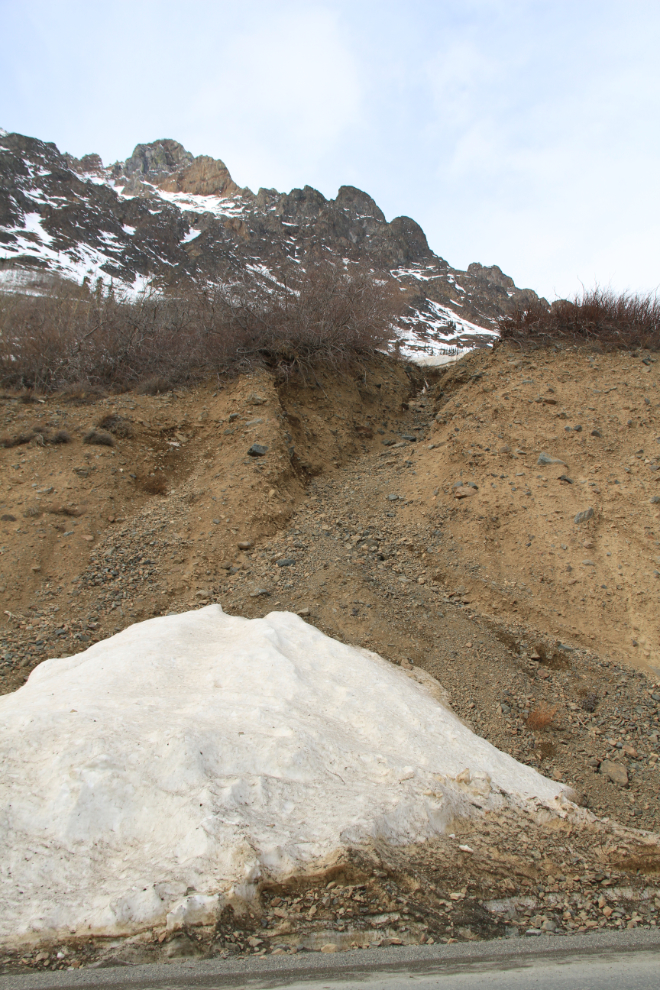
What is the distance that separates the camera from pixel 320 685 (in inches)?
156

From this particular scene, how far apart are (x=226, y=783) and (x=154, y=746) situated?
46 cm

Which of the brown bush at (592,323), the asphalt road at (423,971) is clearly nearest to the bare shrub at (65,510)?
the asphalt road at (423,971)

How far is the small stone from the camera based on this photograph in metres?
3.96

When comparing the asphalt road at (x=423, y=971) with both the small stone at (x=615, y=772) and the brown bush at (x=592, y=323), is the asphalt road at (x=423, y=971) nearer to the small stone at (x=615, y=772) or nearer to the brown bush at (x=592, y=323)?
the small stone at (x=615, y=772)

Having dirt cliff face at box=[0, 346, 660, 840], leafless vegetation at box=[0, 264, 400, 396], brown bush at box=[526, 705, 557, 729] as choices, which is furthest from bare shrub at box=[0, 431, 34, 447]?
brown bush at box=[526, 705, 557, 729]

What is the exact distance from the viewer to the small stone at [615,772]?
156 inches

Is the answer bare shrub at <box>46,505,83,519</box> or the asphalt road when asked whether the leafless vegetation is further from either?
the asphalt road

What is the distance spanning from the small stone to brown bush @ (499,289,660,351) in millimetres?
7384

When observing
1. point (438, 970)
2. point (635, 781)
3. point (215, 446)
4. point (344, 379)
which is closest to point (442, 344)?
point (344, 379)

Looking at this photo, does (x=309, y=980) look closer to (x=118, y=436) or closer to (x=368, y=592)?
(x=368, y=592)

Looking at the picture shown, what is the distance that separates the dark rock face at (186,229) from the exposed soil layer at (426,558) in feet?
104

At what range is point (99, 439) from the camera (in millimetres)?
8406

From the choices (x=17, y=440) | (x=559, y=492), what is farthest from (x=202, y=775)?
(x=17, y=440)

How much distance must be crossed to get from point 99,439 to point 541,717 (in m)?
7.49
